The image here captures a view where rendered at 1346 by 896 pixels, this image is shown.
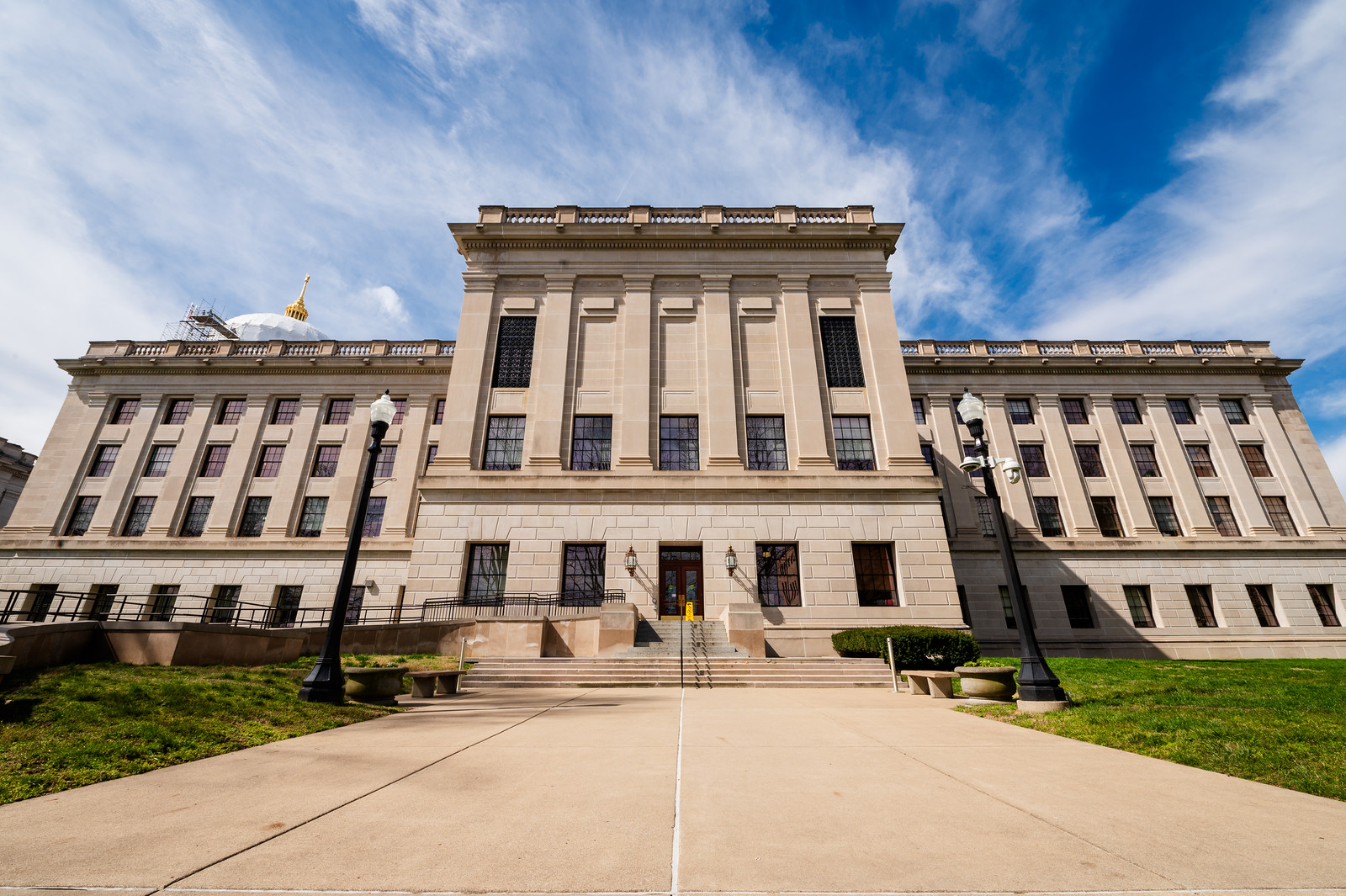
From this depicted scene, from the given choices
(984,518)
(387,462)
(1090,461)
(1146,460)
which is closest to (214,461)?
(387,462)

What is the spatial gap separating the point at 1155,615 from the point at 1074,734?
3115cm

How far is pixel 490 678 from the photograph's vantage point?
1484 centimetres

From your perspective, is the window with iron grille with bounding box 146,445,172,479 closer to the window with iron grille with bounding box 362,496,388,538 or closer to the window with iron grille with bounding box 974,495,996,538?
the window with iron grille with bounding box 362,496,388,538

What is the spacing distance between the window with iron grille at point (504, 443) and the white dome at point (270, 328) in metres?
33.4

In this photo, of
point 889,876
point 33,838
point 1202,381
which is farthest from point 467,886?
point 1202,381

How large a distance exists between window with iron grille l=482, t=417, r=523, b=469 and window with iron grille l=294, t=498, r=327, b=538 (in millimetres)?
13558

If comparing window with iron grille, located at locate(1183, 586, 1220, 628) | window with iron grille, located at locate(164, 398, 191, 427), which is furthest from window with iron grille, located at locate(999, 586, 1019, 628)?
window with iron grille, located at locate(164, 398, 191, 427)

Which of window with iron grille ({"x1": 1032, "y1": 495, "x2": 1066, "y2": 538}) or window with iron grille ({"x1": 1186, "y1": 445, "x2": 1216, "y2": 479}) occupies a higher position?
window with iron grille ({"x1": 1186, "y1": 445, "x2": 1216, "y2": 479})

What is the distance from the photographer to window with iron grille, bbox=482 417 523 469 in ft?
81.0

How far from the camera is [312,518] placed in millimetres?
31578

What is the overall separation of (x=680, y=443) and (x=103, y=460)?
35.6 m

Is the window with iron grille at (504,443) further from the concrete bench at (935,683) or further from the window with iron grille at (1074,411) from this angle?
the window with iron grille at (1074,411)

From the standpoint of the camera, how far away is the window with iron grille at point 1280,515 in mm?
31469

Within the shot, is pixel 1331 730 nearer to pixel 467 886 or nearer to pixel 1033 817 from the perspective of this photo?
pixel 1033 817
